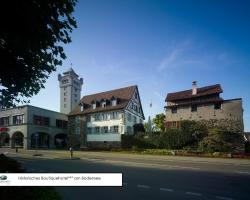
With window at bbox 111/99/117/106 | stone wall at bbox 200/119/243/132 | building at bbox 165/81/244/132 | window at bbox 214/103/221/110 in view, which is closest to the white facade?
window at bbox 111/99/117/106

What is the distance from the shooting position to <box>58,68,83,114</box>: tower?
268 ft

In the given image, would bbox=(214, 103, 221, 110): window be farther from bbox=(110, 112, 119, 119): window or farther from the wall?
bbox=(110, 112, 119, 119): window

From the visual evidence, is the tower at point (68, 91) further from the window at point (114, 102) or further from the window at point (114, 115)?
the window at point (114, 115)

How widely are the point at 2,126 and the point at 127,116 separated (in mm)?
33043

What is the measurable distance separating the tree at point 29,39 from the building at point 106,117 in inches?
1423

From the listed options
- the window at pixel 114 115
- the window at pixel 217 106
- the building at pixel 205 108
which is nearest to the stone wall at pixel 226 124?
the building at pixel 205 108

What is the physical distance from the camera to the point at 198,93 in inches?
1647

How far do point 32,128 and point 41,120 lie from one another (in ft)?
10.7

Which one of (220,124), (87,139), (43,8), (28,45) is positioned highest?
(43,8)

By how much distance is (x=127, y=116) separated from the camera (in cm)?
4891

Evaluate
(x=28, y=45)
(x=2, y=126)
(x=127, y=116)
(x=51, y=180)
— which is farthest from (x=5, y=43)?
(x=2, y=126)

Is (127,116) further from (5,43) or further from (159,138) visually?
(5,43)

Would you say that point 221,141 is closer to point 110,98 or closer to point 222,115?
point 222,115

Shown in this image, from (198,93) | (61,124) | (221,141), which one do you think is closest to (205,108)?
(198,93)
